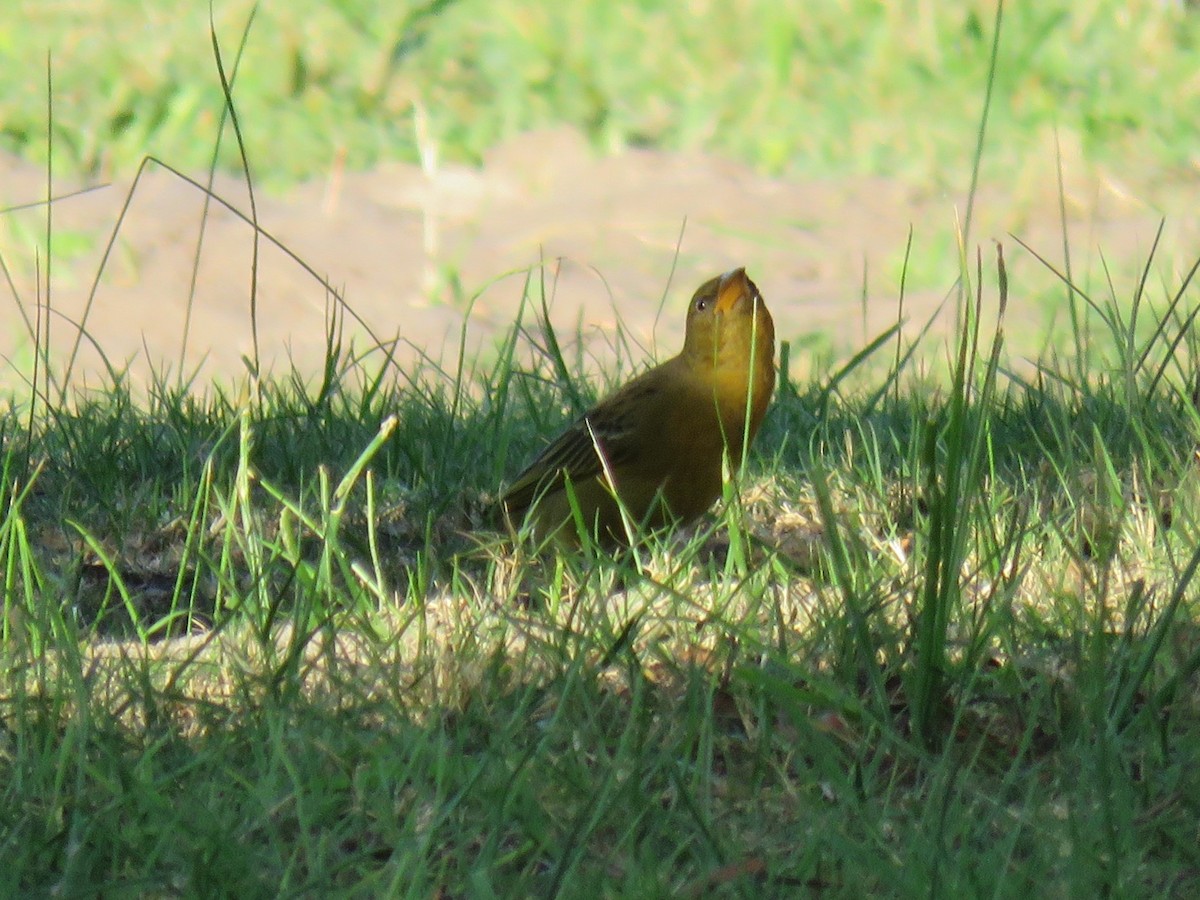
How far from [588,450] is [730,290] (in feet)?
1.70

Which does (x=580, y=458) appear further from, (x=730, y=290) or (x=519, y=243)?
(x=519, y=243)

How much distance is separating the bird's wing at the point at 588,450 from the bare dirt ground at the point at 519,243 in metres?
4.07

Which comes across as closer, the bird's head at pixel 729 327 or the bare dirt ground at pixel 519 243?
the bird's head at pixel 729 327

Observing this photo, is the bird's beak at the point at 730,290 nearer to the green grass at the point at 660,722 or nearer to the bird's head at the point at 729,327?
the bird's head at the point at 729,327

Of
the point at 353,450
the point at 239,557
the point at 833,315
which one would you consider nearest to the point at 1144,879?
the point at 239,557

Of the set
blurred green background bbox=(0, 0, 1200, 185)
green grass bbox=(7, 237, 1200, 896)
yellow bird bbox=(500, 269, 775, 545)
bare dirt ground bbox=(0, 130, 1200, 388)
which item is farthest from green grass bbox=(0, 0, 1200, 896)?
blurred green background bbox=(0, 0, 1200, 185)

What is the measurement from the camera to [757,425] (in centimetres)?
418

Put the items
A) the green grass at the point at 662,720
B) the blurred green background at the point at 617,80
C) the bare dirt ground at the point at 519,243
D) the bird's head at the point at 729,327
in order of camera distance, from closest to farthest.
Result: 1. the green grass at the point at 662,720
2. the bird's head at the point at 729,327
3. the bare dirt ground at the point at 519,243
4. the blurred green background at the point at 617,80

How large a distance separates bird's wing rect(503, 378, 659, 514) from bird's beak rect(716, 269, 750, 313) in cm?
26

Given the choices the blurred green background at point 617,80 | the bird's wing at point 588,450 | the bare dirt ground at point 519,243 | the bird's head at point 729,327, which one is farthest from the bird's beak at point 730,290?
the blurred green background at point 617,80

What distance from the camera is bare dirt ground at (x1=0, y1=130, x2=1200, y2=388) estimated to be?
29.4 ft

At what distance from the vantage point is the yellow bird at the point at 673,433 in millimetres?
4121

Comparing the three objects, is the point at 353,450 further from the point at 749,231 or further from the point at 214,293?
the point at 749,231

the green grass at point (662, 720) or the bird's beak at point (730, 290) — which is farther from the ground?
the bird's beak at point (730, 290)
